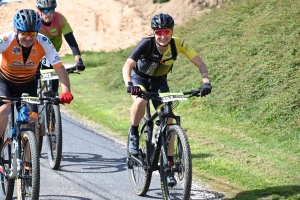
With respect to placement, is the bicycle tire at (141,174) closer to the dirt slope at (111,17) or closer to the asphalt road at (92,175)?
the asphalt road at (92,175)

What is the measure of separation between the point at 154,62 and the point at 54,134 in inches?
93.0

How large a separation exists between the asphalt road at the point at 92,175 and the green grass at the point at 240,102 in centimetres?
71

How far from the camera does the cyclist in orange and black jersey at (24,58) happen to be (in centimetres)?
745

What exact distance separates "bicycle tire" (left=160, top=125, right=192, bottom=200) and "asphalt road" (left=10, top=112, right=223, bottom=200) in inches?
27.9

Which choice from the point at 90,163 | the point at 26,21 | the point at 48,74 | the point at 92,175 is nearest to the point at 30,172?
the point at 26,21

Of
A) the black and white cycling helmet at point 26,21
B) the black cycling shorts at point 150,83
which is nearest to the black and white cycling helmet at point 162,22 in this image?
the black cycling shorts at point 150,83

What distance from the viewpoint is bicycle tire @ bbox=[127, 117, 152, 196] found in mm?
8195

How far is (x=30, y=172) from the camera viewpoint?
709cm

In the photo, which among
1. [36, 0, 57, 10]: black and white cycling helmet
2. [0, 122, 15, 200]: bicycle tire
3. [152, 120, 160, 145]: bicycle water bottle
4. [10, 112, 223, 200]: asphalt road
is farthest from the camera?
[36, 0, 57, 10]: black and white cycling helmet

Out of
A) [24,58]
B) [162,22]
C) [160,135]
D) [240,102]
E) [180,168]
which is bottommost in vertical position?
[180,168]

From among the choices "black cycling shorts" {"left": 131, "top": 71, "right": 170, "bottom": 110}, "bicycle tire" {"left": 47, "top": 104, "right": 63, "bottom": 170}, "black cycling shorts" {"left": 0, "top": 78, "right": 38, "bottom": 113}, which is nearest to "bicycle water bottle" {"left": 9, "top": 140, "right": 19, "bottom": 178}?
"black cycling shorts" {"left": 0, "top": 78, "right": 38, "bottom": 113}

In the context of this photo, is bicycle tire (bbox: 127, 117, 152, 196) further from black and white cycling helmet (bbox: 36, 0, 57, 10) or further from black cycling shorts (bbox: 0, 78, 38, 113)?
black and white cycling helmet (bbox: 36, 0, 57, 10)

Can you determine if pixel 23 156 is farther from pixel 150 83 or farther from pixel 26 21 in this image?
pixel 150 83

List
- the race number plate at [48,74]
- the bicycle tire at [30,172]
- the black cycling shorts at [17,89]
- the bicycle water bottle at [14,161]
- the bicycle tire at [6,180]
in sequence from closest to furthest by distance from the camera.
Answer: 1. the bicycle tire at [30,172]
2. the bicycle water bottle at [14,161]
3. the bicycle tire at [6,180]
4. the black cycling shorts at [17,89]
5. the race number plate at [48,74]
